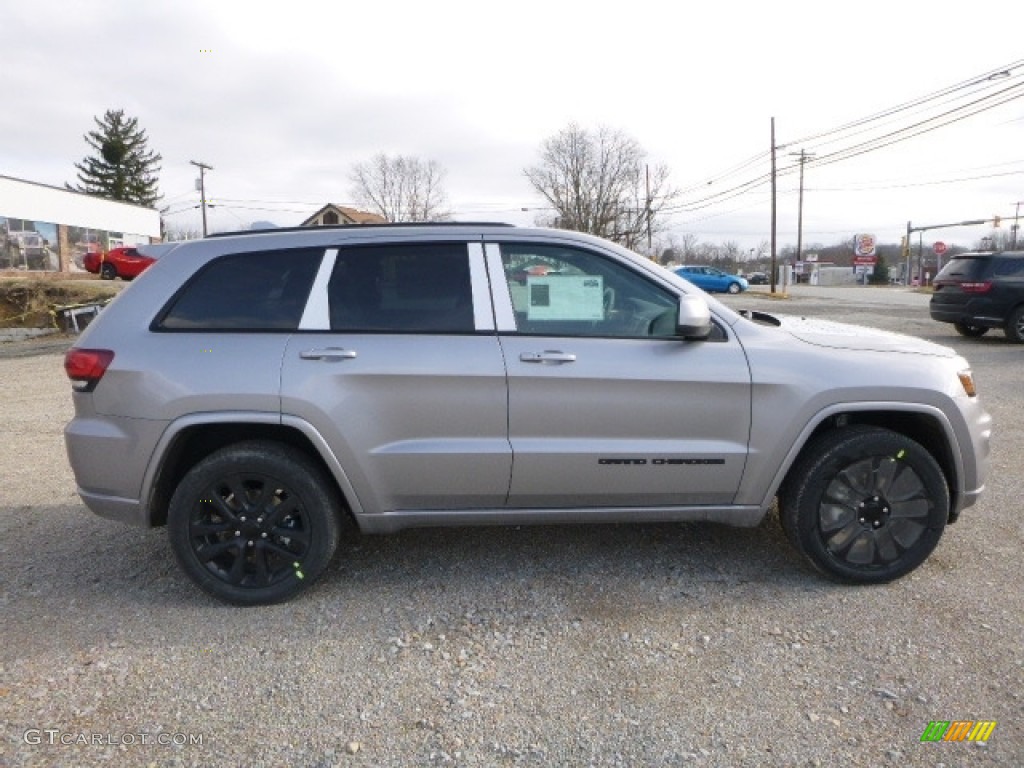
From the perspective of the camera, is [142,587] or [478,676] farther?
[142,587]

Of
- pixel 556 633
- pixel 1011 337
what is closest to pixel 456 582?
pixel 556 633

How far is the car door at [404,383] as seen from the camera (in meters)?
3.10

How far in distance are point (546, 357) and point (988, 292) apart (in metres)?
12.9

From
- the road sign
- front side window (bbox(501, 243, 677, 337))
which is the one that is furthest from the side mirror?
the road sign

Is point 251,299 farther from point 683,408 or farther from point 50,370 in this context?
point 50,370

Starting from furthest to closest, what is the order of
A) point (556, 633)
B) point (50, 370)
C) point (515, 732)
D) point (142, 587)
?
point (50, 370) → point (142, 587) → point (556, 633) → point (515, 732)

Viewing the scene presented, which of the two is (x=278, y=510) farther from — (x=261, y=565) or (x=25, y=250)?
(x=25, y=250)

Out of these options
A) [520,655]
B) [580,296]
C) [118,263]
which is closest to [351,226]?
[580,296]

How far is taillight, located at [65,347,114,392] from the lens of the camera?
3.13m

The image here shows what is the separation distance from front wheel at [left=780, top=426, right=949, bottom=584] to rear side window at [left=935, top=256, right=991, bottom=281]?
11762 millimetres

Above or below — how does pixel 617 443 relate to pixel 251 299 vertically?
below

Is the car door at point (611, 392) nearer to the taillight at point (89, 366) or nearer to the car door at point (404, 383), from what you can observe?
the car door at point (404, 383)

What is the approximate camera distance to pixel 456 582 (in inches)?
137

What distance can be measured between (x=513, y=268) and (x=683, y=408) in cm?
107
